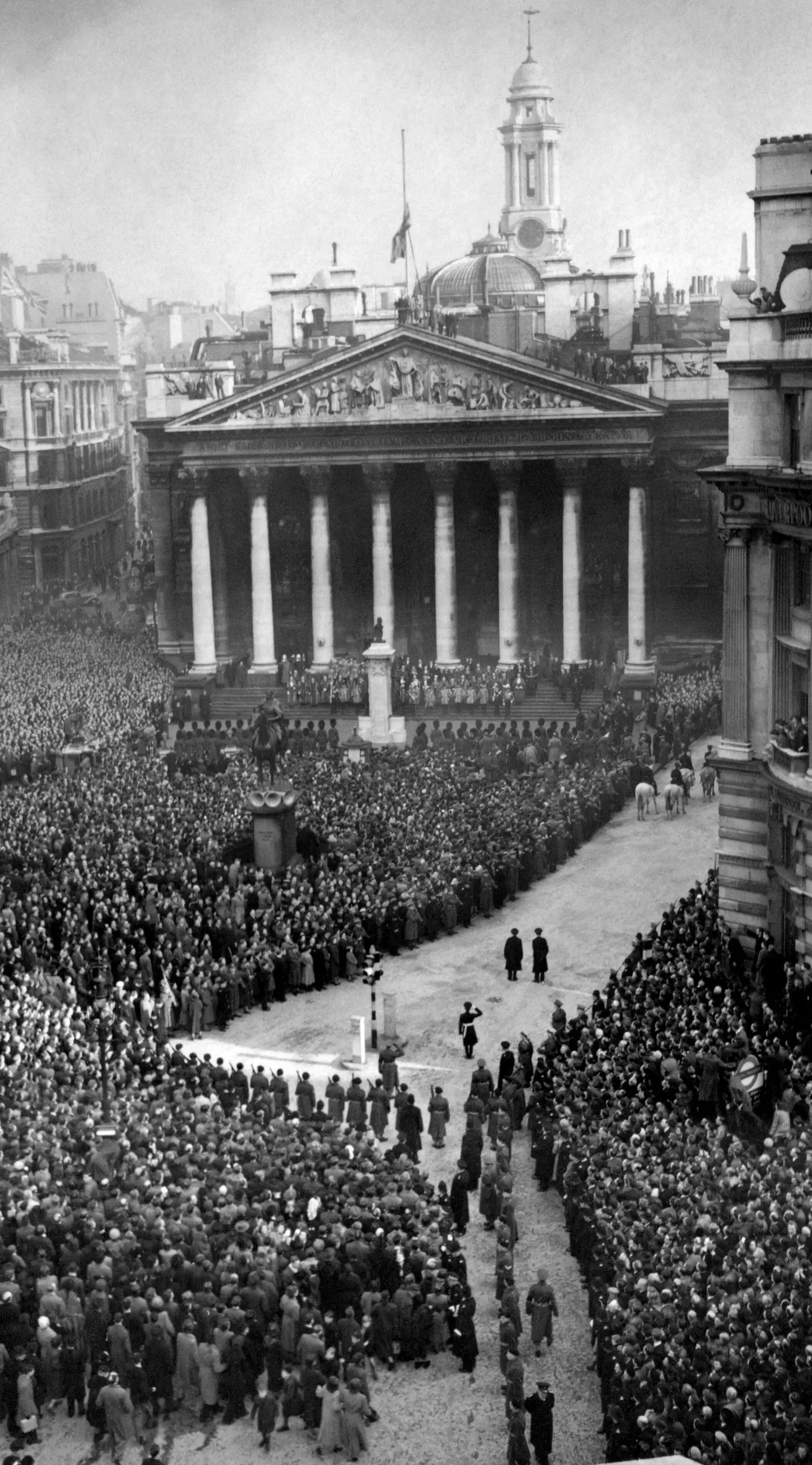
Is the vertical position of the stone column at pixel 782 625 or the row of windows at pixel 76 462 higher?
the row of windows at pixel 76 462

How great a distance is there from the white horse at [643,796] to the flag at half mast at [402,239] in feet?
99.8

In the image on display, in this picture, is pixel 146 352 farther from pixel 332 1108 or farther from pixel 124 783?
pixel 332 1108

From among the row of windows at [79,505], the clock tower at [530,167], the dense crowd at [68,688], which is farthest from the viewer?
the clock tower at [530,167]

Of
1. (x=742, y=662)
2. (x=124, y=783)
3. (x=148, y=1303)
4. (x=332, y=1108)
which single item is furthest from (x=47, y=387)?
(x=148, y=1303)

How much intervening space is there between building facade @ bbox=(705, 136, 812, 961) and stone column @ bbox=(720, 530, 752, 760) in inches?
0.9

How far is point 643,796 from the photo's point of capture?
52.1m

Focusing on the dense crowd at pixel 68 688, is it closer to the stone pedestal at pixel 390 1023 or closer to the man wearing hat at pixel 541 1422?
the stone pedestal at pixel 390 1023

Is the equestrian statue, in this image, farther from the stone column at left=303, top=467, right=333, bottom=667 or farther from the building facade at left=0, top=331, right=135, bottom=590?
the building facade at left=0, top=331, right=135, bottom=590

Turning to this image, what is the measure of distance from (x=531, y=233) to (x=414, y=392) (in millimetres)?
49397

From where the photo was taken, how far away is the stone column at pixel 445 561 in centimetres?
6981

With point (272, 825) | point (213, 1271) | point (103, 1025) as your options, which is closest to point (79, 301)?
point (272, 825)

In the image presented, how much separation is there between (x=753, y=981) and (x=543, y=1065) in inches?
208

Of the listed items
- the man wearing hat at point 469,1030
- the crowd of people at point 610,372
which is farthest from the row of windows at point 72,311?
the man wearing hat at point 469,1030

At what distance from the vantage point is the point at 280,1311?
2377cm
